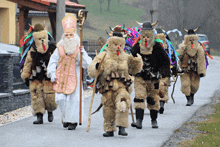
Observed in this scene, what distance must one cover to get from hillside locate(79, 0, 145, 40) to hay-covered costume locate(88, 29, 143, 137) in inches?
1936

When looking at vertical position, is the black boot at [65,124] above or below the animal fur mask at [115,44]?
below

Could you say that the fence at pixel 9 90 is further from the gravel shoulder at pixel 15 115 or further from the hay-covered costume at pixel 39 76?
the hay-covered costume at pixel 39 76

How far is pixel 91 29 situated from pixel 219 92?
48.7 metres

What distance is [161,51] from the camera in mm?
8656

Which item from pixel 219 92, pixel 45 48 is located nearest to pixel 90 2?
pixel 219 92

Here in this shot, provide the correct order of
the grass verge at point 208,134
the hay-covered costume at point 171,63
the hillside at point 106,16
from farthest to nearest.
→ the hillside at point 106,16 < the hay-covered costume at point 171,63 < the grass verge at point 208,134

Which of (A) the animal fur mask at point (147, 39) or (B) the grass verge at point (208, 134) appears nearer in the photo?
(B) the grass verge at point (208, 134)

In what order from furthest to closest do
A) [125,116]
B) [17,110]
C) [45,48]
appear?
[17,110] < [45,48] < [125,116]

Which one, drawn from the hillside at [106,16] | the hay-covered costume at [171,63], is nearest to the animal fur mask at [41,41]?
the hay-covered costume at [171,63]

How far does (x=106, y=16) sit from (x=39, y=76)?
62.8 m

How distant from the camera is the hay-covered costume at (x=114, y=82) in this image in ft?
24.9

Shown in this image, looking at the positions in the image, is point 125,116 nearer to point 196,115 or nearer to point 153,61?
point 153,61

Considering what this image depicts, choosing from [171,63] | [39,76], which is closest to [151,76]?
[39,76]

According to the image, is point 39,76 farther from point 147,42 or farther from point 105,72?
point 147,42
